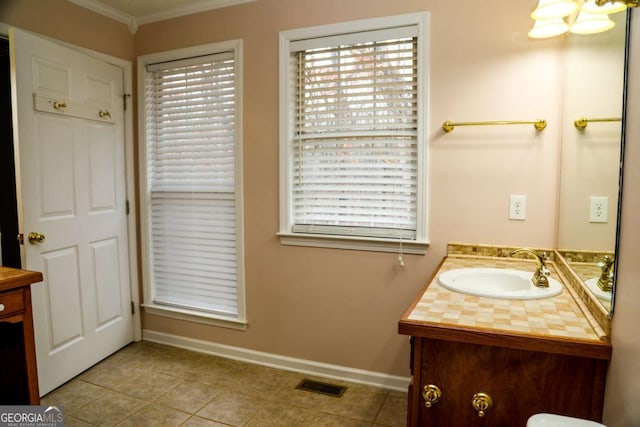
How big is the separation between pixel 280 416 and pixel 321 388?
36cm

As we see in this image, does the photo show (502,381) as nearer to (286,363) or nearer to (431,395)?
(431,395)

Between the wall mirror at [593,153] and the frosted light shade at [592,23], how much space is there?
25 millimetres

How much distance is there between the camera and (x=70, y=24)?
2574 mm

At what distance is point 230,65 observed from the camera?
108 inches

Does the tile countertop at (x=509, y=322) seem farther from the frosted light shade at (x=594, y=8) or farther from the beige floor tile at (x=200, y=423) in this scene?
the beige floor tile at (x=200, y=423)

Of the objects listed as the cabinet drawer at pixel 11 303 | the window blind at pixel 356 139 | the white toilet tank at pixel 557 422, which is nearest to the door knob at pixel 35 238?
the cabinet drawer at pixel 11 303

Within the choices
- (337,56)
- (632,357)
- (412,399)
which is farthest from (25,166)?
(632,357)

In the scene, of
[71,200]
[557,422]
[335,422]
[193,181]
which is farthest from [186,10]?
[557,422]

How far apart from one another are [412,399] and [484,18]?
6.17ft

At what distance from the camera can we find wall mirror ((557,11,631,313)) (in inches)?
44.6

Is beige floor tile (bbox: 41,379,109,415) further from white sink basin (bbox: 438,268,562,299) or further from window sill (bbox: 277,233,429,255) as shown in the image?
white sink basin (bbox: 438,268,562,299)

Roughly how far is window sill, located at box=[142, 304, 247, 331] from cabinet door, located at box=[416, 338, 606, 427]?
5.90 ft

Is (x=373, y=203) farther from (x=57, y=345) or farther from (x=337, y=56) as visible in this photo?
(x=57, y=345)

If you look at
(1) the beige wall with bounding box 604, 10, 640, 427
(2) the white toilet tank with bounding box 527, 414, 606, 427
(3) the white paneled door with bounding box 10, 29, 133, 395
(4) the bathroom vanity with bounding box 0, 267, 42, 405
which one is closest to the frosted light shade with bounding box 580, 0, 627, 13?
(1) the beige wall with bounding box 604, 10, 640, 427
